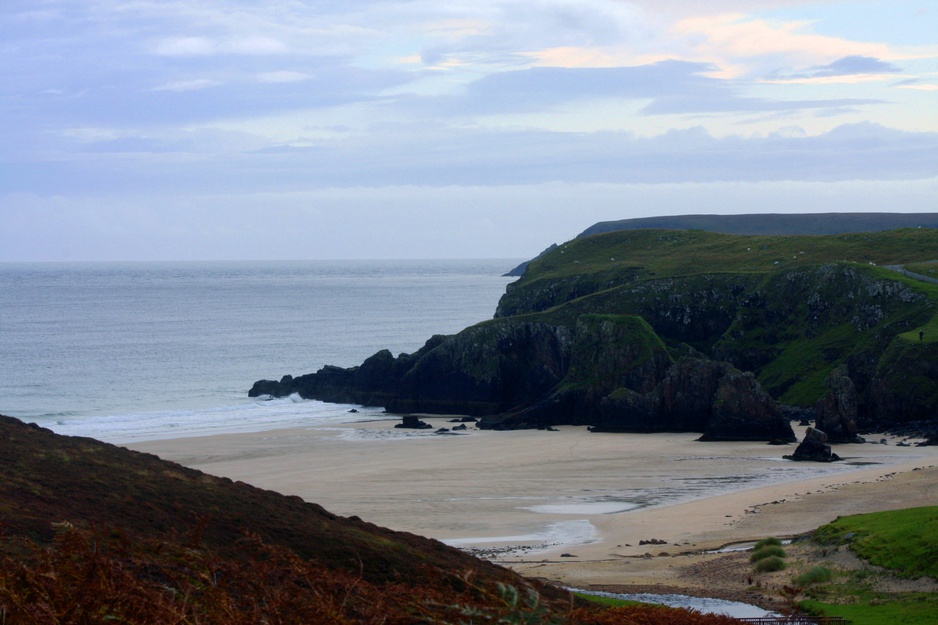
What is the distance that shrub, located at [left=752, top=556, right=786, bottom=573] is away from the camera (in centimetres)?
2550

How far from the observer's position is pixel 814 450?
47.2 m

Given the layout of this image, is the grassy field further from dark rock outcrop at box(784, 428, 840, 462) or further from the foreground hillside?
the foreground hillside

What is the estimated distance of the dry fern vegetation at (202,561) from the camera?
26.6 feet

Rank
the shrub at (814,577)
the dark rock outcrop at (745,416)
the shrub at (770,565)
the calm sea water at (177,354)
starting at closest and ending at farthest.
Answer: the shrub at (814,577) → the shrub at (770,565) → the dark rock outcrop at (745,416) → the calm sea water at (177,354)

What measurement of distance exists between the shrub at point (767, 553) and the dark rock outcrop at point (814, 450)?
71.0 feet

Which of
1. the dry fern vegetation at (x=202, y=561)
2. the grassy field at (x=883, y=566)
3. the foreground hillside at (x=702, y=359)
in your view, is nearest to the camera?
the dry fern vegetation at (x=202, y=561)

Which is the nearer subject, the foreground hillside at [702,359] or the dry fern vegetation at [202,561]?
the dry fern vegetation at [202,561]

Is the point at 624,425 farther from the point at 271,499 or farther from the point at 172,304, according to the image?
the point at 172,304

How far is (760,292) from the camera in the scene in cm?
7950

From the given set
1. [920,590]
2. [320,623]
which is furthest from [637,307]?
[320,623]

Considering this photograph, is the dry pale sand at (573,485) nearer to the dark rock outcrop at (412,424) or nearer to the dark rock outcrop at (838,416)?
the dark rock outcrop at (412,424)

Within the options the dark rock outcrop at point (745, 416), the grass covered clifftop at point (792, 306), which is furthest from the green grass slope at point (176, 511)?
the grass covered clifftop at point (792, 306)

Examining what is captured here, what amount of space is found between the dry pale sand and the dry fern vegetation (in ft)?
28.7

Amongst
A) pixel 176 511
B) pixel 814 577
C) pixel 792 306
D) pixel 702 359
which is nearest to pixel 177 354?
pixel 702 359
